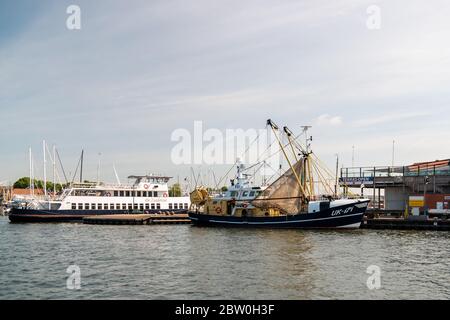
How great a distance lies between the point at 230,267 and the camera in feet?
115

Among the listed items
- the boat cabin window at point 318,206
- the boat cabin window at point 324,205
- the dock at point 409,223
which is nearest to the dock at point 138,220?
the boat cabin window at point 318,206

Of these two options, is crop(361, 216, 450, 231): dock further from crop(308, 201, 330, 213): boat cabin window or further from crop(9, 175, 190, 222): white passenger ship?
crop(9, 175, 190, 222): white passenger ship

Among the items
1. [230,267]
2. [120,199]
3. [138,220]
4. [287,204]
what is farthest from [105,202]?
[230,267]

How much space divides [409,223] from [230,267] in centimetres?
3962

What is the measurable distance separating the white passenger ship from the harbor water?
35.3 m

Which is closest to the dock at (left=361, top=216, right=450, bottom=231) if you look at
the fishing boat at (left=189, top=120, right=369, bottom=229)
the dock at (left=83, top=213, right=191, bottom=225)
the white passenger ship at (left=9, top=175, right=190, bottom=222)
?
the fishing boat at (left=189, top=120, right=369, bottom=229)

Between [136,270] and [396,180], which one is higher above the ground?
[396,180]

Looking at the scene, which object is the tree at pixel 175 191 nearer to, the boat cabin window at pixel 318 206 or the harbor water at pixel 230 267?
the boat cabin window at pixel 318 206

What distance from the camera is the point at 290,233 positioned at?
5966 centimetres
